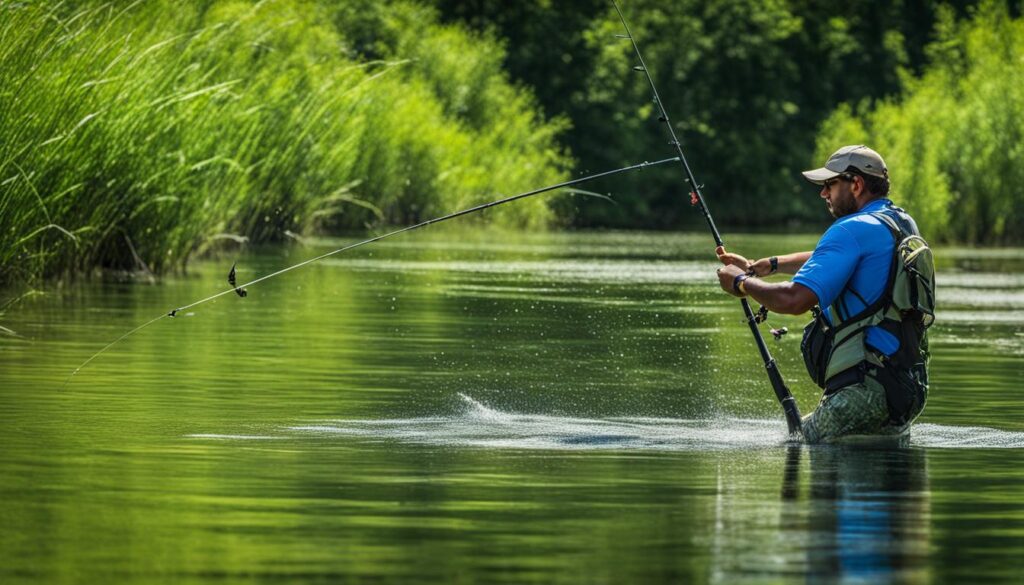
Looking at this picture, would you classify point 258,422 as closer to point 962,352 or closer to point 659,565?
point 659,565

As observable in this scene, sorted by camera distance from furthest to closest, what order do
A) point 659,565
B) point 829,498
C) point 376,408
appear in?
1. point 376,408
2. point 829,498
3. point 659,565

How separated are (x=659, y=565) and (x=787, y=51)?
217 ft

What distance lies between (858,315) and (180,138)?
11697 millimetres

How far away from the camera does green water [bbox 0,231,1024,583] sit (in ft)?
22.1

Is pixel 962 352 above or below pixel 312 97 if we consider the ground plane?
below

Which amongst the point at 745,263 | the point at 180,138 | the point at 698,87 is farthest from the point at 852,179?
the point at 698,87

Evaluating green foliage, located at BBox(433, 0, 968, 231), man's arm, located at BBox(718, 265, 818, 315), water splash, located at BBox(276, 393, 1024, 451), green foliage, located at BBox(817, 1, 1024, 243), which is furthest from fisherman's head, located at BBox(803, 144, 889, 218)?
green foliage, located at BBox(433, 0, 968, 231)

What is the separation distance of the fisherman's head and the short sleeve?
0.24 metres

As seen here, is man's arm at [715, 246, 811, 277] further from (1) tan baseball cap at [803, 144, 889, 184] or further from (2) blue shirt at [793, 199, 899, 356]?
(1) tan baseball cap at [803, 144, 889, 184]

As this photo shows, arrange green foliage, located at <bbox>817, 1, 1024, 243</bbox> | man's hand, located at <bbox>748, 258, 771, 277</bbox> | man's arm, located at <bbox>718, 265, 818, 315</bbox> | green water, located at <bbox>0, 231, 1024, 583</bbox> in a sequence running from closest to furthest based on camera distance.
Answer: green water, located at <bbox>0, 231, 1024, 583</bbox>
man's arm, located at <bbox>718, 265, 818, 315</bbox>
man's hand, located at <bbox>748, 258, 771, 277</bbox>
green foliage, located at <bbox>817, 1, 1024, 243</bbox>

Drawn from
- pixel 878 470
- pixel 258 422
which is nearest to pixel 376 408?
pixel 258 422

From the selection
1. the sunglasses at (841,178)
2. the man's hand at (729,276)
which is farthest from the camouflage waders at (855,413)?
the sunglasses at (841,178)

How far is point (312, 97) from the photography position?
28.8 m

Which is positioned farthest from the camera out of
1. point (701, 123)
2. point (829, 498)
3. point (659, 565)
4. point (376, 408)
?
point (701, 123)
